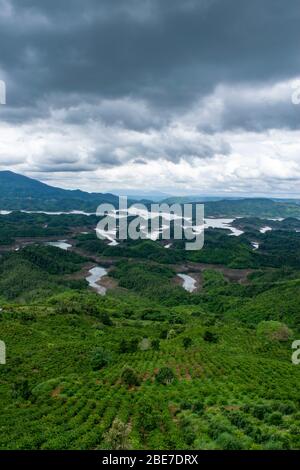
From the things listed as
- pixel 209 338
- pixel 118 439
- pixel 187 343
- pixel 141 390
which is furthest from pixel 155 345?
pixel 118 439

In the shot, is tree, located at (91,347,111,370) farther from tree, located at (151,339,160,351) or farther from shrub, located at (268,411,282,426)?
shrub, located at (268,411,282,426)

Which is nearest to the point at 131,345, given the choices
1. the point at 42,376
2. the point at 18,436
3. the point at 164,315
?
the point at 42,376

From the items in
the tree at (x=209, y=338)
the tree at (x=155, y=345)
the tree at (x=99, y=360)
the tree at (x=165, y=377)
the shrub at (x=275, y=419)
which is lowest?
the tree at (x=209, y=338)

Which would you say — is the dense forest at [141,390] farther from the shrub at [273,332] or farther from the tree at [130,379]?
the shrub at [273,332]

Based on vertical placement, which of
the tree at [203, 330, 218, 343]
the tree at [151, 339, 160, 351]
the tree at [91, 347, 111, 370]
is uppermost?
the tree at [91, 347, 111, 370]

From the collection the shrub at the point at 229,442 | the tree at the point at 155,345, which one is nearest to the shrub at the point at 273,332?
the tree at the point at 155,345

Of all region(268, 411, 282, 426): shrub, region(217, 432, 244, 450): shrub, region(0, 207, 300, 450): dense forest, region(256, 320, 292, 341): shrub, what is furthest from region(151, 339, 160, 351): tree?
region(217, 432, 244, 450): shrub

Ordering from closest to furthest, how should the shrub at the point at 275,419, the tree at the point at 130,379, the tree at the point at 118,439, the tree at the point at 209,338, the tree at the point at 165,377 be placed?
the tree at the point at 118,439
the shrub at the point at 275,419
the tree at the point at 130,379
the tree at the point at 165,377
the tree at the point at 209,338

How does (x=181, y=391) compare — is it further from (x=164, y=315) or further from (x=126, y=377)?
(x=164, y=315)

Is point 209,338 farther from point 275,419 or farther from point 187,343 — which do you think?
point 275,419

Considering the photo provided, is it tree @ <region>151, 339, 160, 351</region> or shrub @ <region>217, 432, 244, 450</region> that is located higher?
shrub @ <region>217, 432, 244, 450</region>

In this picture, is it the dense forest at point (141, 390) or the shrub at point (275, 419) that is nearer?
the dense forest at point (141, 390)

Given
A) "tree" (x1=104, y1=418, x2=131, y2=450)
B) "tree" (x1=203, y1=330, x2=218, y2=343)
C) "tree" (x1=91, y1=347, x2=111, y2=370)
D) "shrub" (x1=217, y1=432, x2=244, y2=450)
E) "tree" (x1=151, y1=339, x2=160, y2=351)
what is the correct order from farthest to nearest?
"tree" (x1=203, y1=330, x2=218, y2=343)
"tree" (x1=151, y1=339, x2=160, y2=351)
"tree" (x1=91, y1=347, x2=111, y2=370)
"tree" (x1=104, y1=418, x2=131, y2=450)
"shrub" (x1=217, y1=432, x2=244, y2=450)
